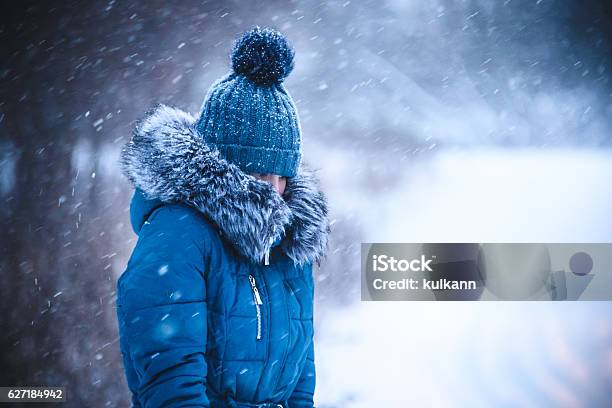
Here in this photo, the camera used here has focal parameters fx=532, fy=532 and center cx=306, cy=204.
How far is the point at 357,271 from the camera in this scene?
2994 mm

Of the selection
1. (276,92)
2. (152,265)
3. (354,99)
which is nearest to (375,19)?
(354,99)

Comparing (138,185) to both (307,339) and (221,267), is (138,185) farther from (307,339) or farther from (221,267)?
(307,339)

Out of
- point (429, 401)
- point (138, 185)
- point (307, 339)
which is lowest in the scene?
point (429, 401)

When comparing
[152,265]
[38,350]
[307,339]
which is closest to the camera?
[152,265]

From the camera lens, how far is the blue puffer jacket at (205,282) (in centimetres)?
81

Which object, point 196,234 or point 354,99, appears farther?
point 354,99

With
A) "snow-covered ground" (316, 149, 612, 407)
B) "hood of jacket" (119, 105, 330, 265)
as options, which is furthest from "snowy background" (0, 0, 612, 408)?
"hood of jacket" (119, 105, 330, 265)

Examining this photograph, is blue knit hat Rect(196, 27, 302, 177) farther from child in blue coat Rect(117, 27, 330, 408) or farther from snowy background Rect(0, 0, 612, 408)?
snowy background Rect(0, 0, 612, 408)

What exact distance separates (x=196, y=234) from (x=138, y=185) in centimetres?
17

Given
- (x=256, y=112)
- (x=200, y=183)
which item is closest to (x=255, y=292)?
(x=200, y=183)

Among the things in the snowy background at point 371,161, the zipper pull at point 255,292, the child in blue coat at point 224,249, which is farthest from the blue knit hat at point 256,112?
the snowy background at point 371,161

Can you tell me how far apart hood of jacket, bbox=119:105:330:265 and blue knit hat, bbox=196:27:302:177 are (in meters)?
0.04

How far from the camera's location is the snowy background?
294 centimetres

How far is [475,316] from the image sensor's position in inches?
117
